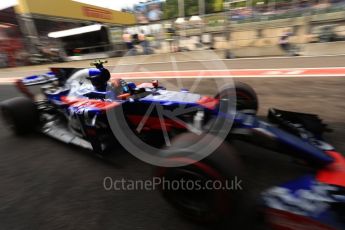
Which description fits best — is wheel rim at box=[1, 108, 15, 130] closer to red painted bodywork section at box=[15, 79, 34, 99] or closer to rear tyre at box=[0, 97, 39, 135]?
rear tyre at box=[0, 97, 39, 135]

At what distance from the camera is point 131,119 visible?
3.06 metres

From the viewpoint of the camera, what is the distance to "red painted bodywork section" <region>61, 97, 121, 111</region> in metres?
2.96

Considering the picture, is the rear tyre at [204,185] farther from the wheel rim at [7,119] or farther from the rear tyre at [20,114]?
the wheel rim at [7,119]

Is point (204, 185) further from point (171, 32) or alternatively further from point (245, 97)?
point (171, 32)

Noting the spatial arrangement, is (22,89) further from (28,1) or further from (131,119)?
(28,1)

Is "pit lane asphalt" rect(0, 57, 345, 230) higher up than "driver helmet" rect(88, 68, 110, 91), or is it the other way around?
"driver helmet" rect(88, 68, 110, 91)

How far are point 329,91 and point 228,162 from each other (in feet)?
14.3

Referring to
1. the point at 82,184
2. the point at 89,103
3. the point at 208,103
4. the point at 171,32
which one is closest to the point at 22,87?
the point at 89,103

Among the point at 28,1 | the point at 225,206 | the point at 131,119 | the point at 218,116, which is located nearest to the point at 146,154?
the point at 131,119

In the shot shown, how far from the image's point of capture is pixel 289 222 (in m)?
1.65

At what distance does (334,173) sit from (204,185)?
3.32ft

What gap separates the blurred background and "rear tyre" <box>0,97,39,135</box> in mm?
9915

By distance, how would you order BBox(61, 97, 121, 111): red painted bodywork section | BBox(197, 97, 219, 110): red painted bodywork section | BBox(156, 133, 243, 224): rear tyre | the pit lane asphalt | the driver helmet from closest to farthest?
BBox(156, 133, 243, 224): rear tyre, the pit lane asphalt, BBox(197, 97, 219, 110): red painted bodywork section, BBox(61, 97, 121, 111): red painted bodywork section, the driver helmet

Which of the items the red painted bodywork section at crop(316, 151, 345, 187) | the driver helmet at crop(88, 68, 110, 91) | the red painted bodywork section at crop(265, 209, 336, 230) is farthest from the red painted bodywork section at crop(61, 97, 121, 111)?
the red painted bodywork section at crop(316, 151, 345, 187)
